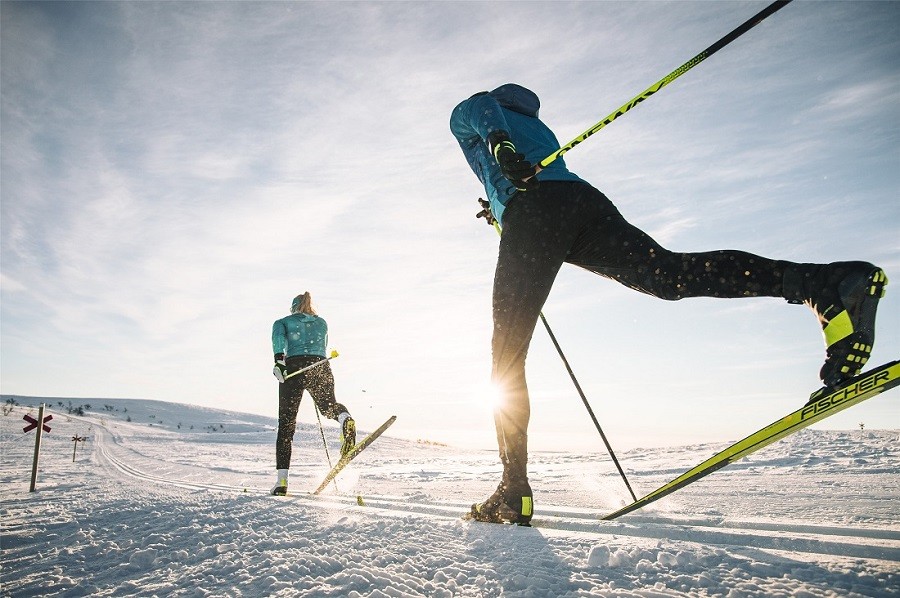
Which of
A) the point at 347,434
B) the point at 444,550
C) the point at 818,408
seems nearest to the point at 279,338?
the point at 347,434

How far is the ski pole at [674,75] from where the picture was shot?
1898mm

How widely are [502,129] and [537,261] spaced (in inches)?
25.7

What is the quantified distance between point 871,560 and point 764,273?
3.37 feet

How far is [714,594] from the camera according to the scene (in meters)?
0.94

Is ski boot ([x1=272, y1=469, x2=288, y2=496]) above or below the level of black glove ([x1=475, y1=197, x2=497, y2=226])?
below

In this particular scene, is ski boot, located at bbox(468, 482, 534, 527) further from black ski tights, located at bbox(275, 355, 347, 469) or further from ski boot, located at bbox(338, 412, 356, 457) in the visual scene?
black ski tights, located at bbox(275, 355, 347, 469)

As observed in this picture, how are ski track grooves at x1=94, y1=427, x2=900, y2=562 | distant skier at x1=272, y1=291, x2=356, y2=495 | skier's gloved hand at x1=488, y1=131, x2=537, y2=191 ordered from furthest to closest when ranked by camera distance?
distant skier at x1=272, y1=291, x2=356, y2=495 → skier's gloved hand at x1=488, y1=131, x2=537, y2=191 → ski track grooves at x1=94, y1=427, x2=900, y2=562

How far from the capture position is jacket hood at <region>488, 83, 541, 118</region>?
7.93 feet

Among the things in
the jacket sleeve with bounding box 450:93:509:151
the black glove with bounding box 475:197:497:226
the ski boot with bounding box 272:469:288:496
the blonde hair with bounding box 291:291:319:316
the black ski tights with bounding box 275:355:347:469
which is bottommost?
the ski boot with bounding box 272:469:288:496

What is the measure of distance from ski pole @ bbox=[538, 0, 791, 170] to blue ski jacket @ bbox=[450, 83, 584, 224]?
0.09 metres

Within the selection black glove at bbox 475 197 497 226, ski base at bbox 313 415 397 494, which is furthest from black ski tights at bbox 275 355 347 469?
black glove at bbox 475 197 497 226

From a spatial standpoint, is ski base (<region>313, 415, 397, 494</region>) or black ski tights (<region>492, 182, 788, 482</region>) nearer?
black ski tights (<region>492, 182, 788, 482</region>)

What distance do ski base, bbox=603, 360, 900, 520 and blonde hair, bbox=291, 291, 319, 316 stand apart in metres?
4.61

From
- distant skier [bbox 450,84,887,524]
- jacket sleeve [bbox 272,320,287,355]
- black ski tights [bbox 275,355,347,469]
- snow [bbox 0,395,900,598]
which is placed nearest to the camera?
snow [bbox 0,395,900,598]
